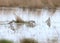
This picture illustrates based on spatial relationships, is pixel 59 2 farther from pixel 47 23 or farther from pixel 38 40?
pixel 38 40

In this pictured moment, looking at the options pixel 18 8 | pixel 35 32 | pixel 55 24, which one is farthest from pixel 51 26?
pixel 18 8

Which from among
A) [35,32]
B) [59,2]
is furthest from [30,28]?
[59,2]

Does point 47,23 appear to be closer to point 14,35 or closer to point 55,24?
point 55,24

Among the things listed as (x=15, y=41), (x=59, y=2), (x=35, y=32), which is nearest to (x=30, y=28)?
(x=35, y=32)

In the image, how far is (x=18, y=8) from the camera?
112 cm

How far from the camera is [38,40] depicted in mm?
1133

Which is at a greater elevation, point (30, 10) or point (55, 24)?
point (30, 10)

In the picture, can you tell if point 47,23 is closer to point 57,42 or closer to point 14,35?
point 57,42

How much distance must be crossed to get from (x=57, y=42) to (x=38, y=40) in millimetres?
151

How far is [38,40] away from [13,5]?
1.10ft

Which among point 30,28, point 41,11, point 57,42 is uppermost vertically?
point 41,11

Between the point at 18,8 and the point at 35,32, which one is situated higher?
the point at 18,8

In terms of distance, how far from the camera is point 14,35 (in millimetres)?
1125

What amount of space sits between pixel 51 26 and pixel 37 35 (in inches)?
5.2
